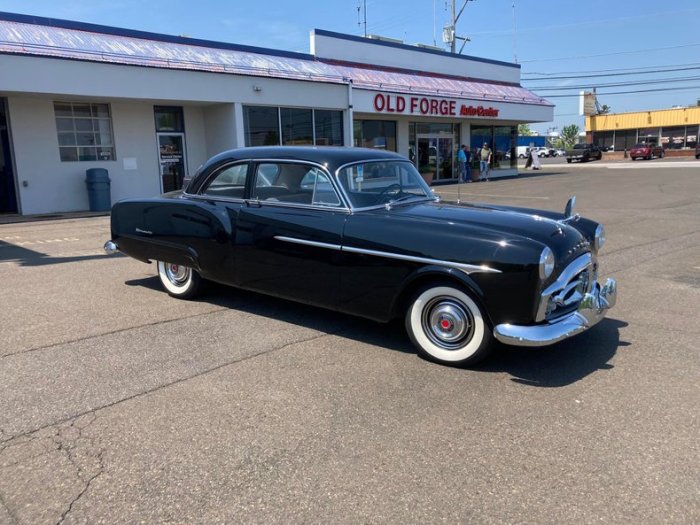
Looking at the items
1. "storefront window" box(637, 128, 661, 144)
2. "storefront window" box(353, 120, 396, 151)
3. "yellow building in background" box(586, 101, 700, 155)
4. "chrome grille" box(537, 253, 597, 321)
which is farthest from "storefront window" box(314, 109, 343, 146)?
"storefront window" box(637, 128, 661, 144)

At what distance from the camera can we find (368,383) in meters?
3.91

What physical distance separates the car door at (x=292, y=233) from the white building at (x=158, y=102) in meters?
10.9

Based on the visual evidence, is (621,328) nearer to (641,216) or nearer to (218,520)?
(218,520)

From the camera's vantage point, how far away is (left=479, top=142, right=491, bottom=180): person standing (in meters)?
27.4

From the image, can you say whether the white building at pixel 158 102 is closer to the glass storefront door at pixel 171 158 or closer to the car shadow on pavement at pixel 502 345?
the glass storefront door at pixel 171 158

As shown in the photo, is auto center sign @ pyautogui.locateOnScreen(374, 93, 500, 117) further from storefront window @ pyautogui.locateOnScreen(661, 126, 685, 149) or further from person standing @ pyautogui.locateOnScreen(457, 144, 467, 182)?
storefront window @ pyautogui.locateOnScreen(661, 126, 685, 149)

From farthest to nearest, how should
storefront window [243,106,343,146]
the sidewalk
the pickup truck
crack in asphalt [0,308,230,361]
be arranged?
the pickup truck → storefront window [243,106,343,146] → the sidewalk → crack in asphalt [0,308,230,361]

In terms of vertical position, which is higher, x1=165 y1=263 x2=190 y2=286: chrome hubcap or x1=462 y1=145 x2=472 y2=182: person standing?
x1=462 y1=145 x2=472 y2=182: person standing

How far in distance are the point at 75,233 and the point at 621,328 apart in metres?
10.0

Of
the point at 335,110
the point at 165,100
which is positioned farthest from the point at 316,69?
the point at 165,100

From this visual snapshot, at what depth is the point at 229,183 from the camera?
5586 millimetres

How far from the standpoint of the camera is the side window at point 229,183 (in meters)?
5.46

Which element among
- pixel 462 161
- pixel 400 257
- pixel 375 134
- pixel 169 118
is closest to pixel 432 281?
pixel 400 257

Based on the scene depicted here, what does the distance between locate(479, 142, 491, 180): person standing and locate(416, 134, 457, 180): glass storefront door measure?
1.39m
